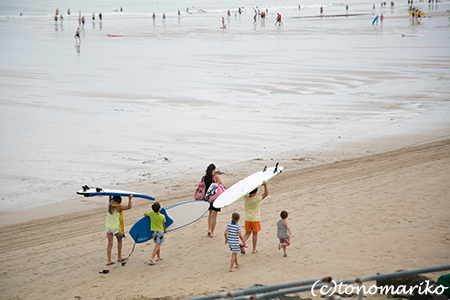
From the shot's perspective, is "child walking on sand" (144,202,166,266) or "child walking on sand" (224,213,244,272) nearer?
"child walking on sand" (224,213,244,272)

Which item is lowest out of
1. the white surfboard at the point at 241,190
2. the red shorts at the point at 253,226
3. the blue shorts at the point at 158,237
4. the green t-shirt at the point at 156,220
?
the blue shorts at the point at 158,237

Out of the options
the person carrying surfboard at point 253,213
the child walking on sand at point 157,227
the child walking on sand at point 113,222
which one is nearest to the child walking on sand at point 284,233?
the person carrying surfboard at point 253,213

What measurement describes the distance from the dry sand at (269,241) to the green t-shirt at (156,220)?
61 centimetres

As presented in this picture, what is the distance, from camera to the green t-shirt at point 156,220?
749cm

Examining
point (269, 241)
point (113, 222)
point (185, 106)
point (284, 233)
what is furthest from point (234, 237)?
point (185, 106)

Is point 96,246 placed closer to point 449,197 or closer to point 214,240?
point 214,240

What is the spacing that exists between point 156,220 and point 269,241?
81.9 inches

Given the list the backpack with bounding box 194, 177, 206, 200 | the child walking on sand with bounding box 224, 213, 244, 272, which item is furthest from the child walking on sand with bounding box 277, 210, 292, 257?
the backpack with bounding box 194, 177, 206, 200

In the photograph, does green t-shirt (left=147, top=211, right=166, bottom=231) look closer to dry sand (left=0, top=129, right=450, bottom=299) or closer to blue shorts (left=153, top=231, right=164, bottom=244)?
blue shorts (left=153, top=231, right=164, bottom=244)

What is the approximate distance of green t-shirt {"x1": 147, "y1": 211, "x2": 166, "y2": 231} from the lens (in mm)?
7492

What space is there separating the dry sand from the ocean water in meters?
1.88

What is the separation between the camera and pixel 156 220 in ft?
24.7

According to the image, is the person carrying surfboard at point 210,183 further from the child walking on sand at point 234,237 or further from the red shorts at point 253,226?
the child walking on sand at point 234,237

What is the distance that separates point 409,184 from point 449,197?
3.70ft
